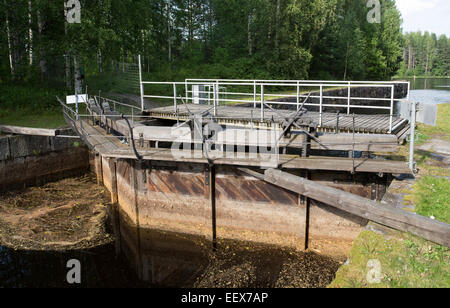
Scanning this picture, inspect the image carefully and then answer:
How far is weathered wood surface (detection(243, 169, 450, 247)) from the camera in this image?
226 inches

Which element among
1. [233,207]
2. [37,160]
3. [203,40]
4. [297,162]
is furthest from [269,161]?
[203,40]

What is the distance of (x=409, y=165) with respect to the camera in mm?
8164

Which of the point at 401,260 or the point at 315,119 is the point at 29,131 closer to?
the point at 315,119

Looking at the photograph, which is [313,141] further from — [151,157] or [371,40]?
[371,40]

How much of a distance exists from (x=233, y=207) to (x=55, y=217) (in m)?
5.66

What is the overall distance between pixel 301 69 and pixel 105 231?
27.6m

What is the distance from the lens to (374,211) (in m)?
6.51

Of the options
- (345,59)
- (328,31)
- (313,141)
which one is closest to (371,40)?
(345,59)

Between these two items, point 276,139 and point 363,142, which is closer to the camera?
point 363,142

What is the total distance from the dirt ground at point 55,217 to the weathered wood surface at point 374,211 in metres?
5.50

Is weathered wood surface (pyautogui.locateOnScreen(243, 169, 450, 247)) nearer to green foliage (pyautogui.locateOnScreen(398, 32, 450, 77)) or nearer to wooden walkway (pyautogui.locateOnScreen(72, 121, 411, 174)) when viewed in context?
wooden walkway (pyautogui.locateOnScreen(72, 121, 411, 174))

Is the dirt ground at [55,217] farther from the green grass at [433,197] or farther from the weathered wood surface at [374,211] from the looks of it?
the green grass at [433,197]

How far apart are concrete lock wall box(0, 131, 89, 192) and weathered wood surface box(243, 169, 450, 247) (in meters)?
10.8

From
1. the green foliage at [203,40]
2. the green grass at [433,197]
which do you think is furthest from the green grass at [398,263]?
the green foliage at [203,40]
